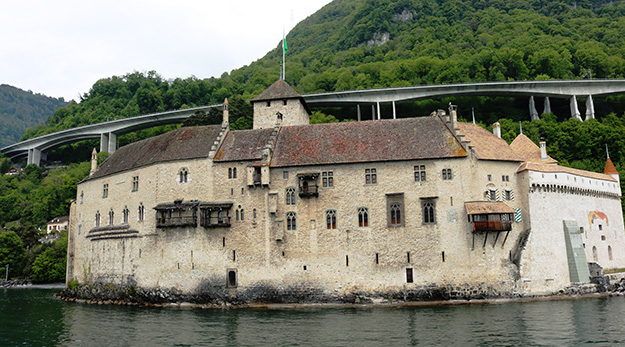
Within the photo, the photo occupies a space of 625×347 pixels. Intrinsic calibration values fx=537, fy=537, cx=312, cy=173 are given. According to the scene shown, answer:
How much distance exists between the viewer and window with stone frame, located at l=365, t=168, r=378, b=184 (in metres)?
49.8

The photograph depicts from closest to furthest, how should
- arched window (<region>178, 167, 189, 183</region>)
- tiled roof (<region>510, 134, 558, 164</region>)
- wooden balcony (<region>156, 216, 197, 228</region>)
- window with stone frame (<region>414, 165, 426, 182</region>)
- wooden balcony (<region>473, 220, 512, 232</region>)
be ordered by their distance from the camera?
wooden balcony (<region>473, 220, 512, 232</region>), window with stone frame (<region>414, 165, 426, 182</region>), wooden balcony (<region>156, 216, 197, 228</region>), arched window (<region>178, 167, 189, 183</region>), tiled roof (<region>510, 134, 558, 164</region>)

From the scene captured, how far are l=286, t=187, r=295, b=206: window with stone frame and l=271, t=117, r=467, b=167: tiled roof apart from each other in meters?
2.46

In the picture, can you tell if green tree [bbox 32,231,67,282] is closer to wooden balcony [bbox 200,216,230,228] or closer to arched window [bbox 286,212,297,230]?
wooden balcony [bbox 200,216,230,228]

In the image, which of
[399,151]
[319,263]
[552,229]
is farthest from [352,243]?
[552,229]

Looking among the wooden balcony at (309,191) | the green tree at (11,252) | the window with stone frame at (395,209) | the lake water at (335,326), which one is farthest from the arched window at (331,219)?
the green tree at (11,252)

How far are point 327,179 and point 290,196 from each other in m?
3.84

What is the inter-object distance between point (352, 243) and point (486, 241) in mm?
11815

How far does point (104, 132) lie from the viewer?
115125 mm

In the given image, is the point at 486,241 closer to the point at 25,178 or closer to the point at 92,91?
the point at 25,178

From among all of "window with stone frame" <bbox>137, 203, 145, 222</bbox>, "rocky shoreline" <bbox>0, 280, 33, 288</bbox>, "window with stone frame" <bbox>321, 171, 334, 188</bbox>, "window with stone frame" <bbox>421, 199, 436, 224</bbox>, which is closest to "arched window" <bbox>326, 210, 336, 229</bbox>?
"window with stone frame" <bbox>321, 171, 334, 188</bbox>

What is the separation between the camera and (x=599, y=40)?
116 meters

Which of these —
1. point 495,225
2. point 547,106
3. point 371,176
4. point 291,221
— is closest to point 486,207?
point 495,225

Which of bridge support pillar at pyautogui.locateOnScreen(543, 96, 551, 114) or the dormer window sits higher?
bridge support pillar at pyautogui.locateOnScreen(543, 96, 551, 114)

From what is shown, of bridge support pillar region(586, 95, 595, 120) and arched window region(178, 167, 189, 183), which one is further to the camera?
bridge support pillar region(586, 95, 595, 120)
